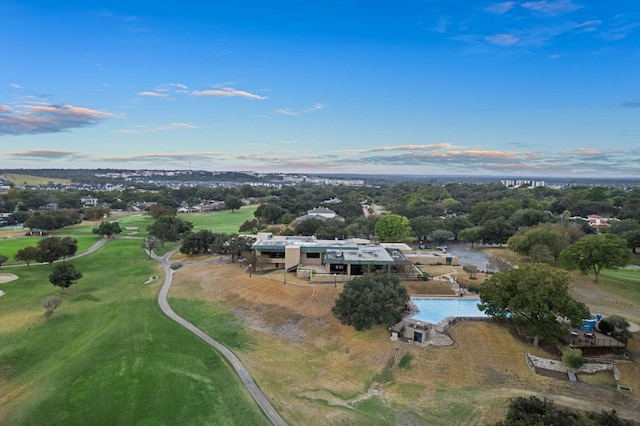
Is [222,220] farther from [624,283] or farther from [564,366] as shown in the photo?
[564,366]

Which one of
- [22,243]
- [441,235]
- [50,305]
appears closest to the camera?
[50,305]

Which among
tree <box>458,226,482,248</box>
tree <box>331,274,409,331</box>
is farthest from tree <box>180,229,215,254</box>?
tree <box>458,226,482,248</box>

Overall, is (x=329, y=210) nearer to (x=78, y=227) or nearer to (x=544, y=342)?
(x=78, y=227)

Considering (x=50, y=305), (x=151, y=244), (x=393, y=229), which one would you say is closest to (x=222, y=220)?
(x=151, y=244)

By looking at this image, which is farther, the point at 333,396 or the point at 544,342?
the point at 544,342

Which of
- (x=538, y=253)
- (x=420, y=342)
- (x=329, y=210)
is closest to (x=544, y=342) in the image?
(x=420, y=342)

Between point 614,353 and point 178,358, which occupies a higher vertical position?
point 614,353
